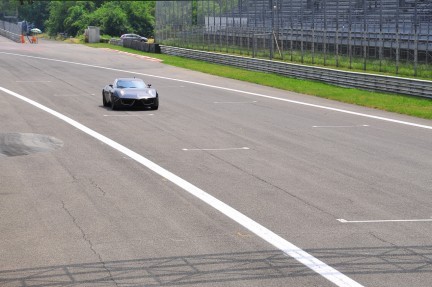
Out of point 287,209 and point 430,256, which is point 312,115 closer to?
point 287,209

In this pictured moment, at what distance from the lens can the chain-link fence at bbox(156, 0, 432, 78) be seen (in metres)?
42.5

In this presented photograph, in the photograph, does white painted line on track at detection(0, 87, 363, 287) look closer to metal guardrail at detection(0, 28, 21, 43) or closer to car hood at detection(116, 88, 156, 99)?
car hood at detection(116, 88, 156, 99)

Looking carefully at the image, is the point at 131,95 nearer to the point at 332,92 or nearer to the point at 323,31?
the point at 332,92

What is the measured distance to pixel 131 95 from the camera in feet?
104

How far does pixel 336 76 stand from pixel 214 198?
2929 centimetres

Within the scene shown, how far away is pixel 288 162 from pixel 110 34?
99.8 m

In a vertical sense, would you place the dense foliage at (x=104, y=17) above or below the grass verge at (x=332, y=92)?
above

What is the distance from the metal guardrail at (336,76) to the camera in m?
37.0

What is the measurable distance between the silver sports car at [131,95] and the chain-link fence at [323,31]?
14997 mm

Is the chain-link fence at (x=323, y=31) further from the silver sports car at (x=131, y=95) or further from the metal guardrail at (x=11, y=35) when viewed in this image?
the metal guardrail at (x=11, y=35)

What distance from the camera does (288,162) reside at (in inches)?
780

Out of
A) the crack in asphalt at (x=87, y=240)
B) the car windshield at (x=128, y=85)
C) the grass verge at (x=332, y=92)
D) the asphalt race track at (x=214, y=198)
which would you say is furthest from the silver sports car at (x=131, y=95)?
the crack in asphalt at (x=87, y=240)

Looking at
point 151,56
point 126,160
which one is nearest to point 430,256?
point 126,160

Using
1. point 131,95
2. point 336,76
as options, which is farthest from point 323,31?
point 131,95
